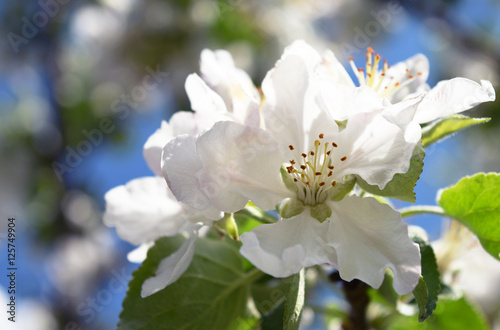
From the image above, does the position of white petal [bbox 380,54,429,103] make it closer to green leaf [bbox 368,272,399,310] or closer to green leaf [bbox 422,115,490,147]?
green leaf [bbox 422,115,490,147]

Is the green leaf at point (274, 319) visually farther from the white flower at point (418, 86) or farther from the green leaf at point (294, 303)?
the white flower at point (418, 86)

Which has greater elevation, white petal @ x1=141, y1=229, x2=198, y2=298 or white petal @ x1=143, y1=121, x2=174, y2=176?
white petal @ x1=143, y1=121, x2=174, y2=176

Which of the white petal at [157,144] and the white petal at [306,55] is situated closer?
the white petal at [306,55]

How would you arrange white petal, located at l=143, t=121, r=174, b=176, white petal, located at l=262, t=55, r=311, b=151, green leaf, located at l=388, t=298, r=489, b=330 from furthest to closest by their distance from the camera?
green leaf, located at l=388, t=298, r=489, b=330, white petal, located at l=143, t=121, r=174, b=176, white petal, located at l=262, t=55, r=311, b=151

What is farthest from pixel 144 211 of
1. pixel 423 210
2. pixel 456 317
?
pixel 456 317

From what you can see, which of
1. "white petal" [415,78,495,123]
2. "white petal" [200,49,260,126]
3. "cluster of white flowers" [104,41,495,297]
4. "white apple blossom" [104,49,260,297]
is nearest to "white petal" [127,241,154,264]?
"white apple blossom" [104,49,260,297]

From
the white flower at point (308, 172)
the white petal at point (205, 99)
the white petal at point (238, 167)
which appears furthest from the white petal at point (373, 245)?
the white petal at point (205, 99)
